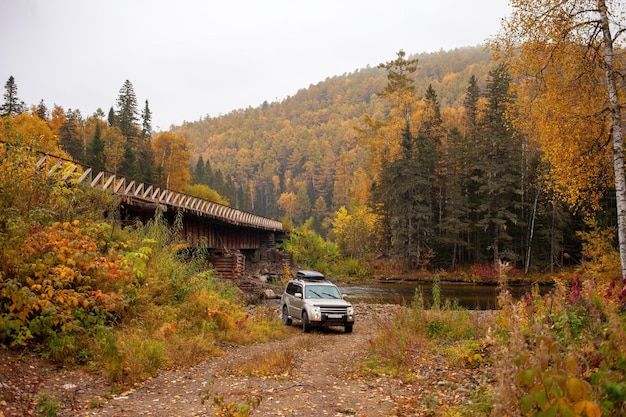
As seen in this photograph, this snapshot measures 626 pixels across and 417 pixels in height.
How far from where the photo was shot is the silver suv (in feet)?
50.9

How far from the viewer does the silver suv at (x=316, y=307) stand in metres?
15.5

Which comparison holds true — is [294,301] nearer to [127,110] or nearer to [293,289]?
[293,289]

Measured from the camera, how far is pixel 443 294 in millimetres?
32688

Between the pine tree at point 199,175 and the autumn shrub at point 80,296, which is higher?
the pine tree at point 199,175

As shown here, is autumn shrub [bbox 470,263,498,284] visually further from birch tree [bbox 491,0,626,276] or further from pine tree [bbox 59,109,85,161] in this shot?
pine tree [bbox 59,109,85,161]

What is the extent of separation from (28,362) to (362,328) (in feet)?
38.7

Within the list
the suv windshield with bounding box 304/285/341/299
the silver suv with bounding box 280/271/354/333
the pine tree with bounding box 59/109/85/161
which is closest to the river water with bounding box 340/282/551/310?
the suv windshield with bounding box 304/285/341/299

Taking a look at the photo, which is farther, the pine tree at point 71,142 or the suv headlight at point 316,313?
the pine tree at point 71,142

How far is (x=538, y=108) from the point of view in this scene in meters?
13.9

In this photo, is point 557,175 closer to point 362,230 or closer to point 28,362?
point 28,362

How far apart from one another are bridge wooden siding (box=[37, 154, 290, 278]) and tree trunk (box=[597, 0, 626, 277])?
13169mm

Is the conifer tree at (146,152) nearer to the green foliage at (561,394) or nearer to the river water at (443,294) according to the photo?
the river water at (443,294)

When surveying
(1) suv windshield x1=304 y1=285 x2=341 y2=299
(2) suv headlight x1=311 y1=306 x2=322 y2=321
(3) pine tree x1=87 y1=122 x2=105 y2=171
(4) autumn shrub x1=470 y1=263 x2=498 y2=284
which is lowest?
(4) autumn shrub x1=470 y1=263 x2=498 y2=284

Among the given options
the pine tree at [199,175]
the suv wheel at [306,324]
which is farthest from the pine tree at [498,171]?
the pine tree at [199,175]
